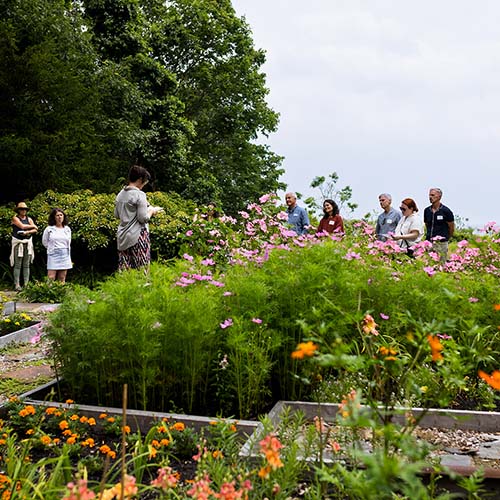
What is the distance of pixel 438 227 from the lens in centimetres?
911

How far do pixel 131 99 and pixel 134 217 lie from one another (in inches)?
539

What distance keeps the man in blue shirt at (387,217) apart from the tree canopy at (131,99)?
372 inches

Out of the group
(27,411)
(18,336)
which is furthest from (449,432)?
(18,336)

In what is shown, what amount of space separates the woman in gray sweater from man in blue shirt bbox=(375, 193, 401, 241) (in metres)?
3.88

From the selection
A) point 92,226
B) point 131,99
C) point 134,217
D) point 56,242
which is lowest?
point 56,242

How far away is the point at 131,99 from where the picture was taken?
19.3 metres

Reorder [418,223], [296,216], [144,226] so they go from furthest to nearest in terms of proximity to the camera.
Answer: [296,216], [418,223], [144,226]

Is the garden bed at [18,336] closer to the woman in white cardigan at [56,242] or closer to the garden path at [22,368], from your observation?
the garden path at [22,368]

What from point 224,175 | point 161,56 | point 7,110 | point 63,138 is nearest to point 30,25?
point 7,110

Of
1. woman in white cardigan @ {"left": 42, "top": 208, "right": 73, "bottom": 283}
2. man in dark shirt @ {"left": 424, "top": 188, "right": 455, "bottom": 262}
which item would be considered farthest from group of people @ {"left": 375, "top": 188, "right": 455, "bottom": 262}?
woman in white cardigan @ {"left": 42, "top": 208, "right": 73, "bottom": 283}

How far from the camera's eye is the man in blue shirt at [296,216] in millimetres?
8820

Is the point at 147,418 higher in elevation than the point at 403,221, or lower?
lower

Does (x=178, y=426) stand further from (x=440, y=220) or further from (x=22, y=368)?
(x=440, y=220)

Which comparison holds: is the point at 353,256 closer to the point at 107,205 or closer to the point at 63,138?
the point at 107,205
